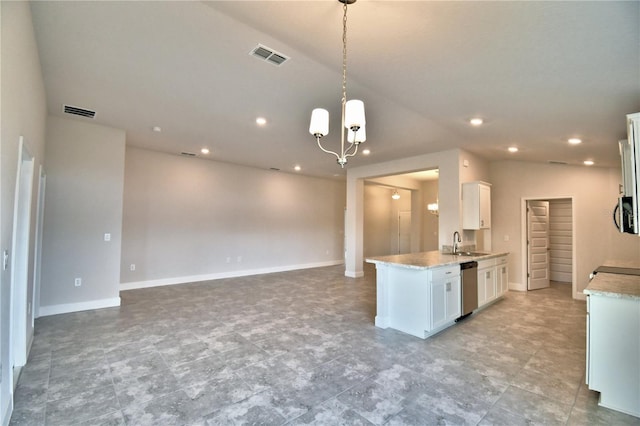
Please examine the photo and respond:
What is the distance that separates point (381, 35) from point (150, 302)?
208 inches

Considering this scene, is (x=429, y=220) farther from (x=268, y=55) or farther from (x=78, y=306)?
(x=78, y=306)

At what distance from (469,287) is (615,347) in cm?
208

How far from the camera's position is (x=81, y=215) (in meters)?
4.59

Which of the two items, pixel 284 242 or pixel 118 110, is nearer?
pixel 118 110

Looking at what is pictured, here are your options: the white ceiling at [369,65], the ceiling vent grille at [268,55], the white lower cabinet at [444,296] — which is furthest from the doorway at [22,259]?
the white lower cabinet at [444,296]

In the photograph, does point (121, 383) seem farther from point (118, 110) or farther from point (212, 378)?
point (118, 110)

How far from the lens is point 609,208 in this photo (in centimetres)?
547

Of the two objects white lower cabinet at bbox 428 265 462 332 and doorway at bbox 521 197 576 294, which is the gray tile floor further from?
doorway at bbox 521 197 576 294

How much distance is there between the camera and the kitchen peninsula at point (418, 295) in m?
3.69

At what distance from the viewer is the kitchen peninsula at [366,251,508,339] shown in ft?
12.1

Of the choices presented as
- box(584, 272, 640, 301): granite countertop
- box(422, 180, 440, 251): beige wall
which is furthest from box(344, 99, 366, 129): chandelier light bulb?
box(422, 180, 440, 251): beige wall

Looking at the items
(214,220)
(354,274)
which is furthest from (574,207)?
(214,220)

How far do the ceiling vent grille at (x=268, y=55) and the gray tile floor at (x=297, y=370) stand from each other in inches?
115

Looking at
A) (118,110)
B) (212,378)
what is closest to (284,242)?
(118,110)
